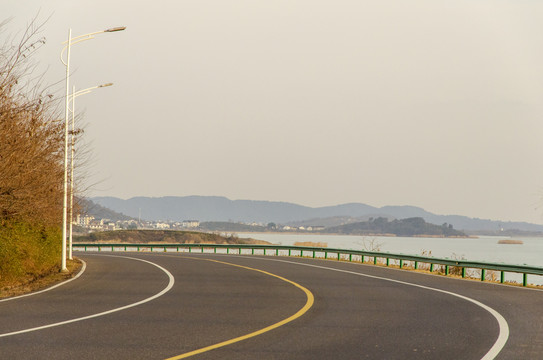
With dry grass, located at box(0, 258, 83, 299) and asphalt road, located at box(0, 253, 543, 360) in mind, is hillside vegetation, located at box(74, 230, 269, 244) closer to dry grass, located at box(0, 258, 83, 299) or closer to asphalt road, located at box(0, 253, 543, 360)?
dry grass, located at box(0, 258, 83, 299)

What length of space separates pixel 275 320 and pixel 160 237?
422ft

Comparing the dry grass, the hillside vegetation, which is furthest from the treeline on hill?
the hillside vegetation

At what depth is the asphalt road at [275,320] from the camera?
8.73 m

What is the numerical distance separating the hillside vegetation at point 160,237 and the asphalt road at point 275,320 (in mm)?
110942

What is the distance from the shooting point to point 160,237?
452ft

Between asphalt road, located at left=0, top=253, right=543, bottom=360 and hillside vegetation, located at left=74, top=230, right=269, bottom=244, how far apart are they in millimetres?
110942

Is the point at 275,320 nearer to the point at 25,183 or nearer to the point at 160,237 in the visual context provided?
the point at 25,183

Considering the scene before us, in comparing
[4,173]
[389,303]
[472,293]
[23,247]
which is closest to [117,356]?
[389,303]

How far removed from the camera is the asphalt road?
873 centimetres

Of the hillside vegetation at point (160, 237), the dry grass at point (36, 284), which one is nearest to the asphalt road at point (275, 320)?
the dry grass at point (36, 284)

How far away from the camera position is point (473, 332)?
34.1 ft

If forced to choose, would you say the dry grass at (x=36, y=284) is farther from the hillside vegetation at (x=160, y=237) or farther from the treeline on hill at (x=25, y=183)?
the hillside vegetation at (x=160, y=237)

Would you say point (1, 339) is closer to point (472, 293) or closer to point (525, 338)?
point (525, 338)

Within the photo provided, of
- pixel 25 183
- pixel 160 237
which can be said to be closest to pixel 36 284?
pixel 25 183
